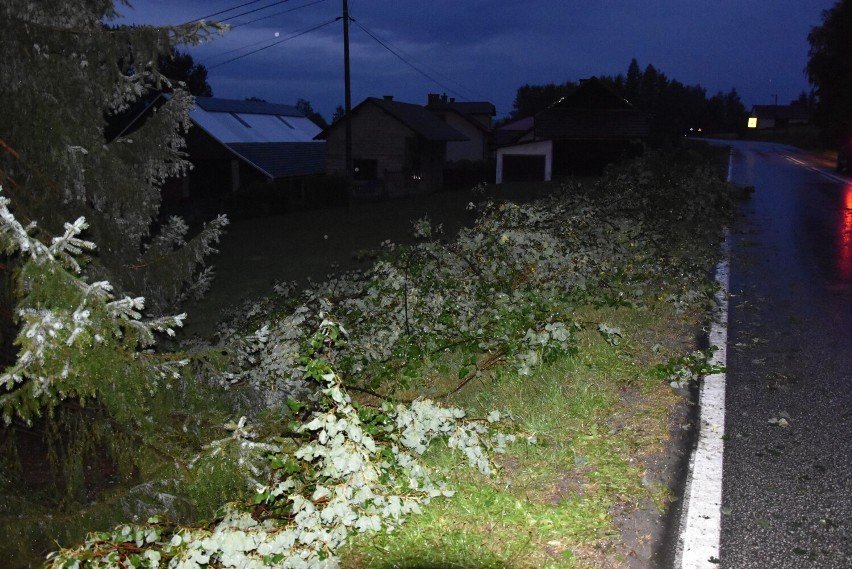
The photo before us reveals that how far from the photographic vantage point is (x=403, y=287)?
8.03 meters

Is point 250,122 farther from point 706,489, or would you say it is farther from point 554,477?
point 706,489

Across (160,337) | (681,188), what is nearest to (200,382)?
(160,337)

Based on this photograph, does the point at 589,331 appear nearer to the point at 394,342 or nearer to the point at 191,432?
the point at 394,342

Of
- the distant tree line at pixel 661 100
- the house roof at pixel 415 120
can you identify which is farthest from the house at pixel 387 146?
the distant tree line at pixel 661 100

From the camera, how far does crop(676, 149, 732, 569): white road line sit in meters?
3.34

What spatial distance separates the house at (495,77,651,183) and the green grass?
116 feet

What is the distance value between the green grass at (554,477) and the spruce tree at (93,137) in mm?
3651

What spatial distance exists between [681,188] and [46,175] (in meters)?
12.0

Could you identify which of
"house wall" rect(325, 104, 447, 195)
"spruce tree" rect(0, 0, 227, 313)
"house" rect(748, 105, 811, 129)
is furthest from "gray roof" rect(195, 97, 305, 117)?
"house" rect(748, 105, 811, 129)

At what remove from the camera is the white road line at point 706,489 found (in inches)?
132

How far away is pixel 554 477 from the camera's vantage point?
3.96 meters

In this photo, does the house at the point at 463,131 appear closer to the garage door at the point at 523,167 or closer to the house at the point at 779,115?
the garage door at the point at 523,167

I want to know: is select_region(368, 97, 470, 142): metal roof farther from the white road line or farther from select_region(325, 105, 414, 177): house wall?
the white road line

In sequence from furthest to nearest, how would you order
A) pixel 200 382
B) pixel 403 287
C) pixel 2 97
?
1. pixel 403 287
2. pixel 2 97
3. pixel 200 382
